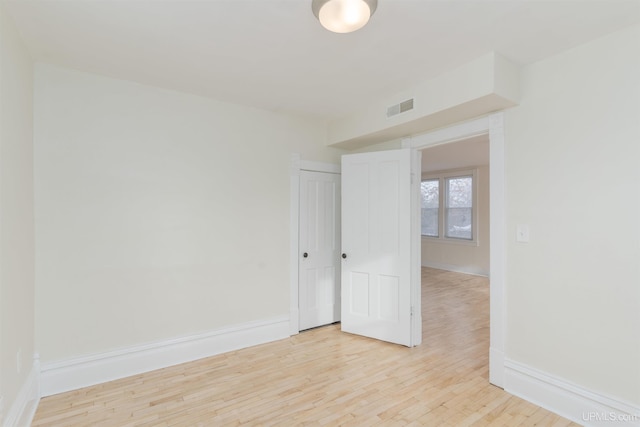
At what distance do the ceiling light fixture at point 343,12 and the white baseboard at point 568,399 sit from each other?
266 centimetres

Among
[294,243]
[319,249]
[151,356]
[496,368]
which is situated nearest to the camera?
[496,368]

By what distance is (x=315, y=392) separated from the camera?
7.84 ft

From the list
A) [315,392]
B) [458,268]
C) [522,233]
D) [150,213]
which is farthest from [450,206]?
[150,213]

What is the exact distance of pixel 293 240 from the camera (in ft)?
11.8

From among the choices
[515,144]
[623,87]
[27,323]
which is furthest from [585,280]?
[27,323]

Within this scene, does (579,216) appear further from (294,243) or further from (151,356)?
(151,356)

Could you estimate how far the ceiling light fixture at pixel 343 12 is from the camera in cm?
154

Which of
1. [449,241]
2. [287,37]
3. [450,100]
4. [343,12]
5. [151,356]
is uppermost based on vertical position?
[287,37]

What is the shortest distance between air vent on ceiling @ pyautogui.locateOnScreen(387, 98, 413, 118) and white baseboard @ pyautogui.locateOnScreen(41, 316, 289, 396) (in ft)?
8.11

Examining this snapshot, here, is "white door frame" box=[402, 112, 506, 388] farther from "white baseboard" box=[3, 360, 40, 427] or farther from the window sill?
the window sill

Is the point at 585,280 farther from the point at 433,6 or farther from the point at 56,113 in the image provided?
the point at 56,113

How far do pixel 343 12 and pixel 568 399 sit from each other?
282 cm

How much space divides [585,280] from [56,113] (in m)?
4.01

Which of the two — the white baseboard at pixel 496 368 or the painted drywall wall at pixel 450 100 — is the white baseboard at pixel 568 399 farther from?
the painted drywall wall at pixel 450 100
